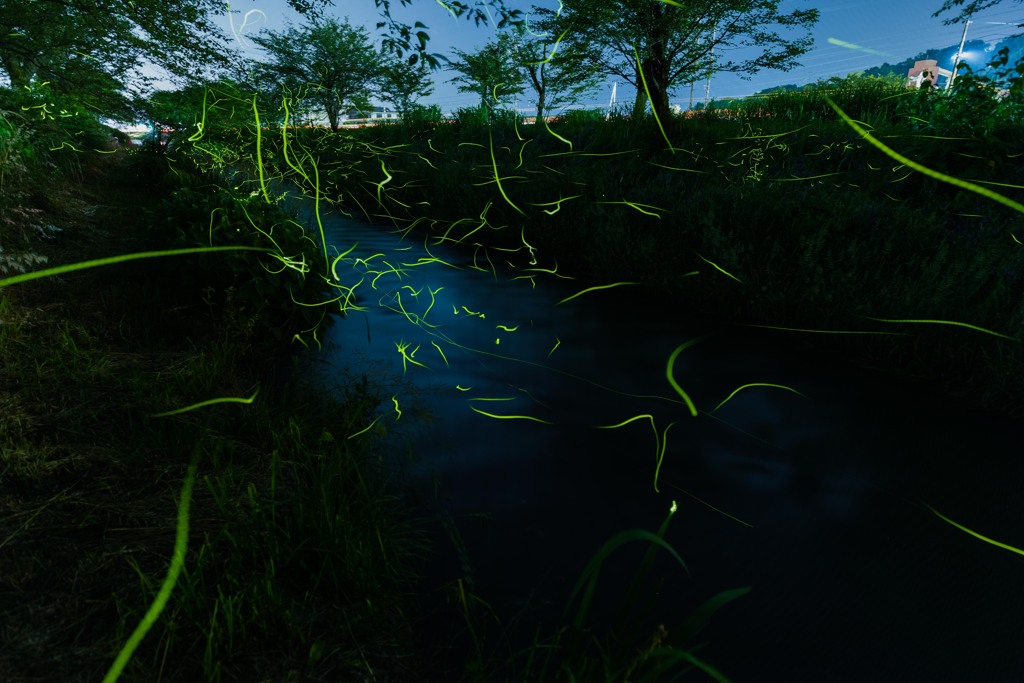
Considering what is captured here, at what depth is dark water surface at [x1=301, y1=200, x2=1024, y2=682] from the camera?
7.55 ft

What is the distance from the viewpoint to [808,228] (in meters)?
5.66

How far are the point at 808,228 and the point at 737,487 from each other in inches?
148

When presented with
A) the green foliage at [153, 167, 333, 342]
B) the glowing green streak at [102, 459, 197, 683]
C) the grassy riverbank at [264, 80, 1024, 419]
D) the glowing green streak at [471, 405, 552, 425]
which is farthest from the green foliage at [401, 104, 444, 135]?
the glowing green streak at [102, 459, 197, 683]

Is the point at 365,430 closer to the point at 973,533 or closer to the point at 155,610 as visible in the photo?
the point at 155,610

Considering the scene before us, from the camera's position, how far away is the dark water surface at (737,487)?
2303mm

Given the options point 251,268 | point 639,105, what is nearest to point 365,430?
point 251,268

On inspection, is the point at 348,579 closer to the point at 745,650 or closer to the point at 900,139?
the point at 745,650

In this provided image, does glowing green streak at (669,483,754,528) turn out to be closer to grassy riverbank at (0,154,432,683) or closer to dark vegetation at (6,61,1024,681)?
dark vegetation at (6,61,1024,681)

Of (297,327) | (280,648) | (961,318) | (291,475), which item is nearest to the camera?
(280,648)

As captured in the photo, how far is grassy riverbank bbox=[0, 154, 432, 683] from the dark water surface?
538 mm

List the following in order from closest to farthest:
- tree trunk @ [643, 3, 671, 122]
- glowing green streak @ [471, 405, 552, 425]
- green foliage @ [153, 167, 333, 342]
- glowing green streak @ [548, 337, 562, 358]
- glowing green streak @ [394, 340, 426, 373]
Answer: glowing green streak @ [471, 405, 552, 425] < green foliage @ [153, 167, 333, 342] < glowing green streak @ [394, 340, 426, 373] < glowing green streak @ [548, 337, 562, 358] < tree trunk @ [643, 3, 671, 122]

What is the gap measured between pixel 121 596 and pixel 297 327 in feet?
10.5

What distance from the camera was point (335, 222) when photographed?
12.2 meters

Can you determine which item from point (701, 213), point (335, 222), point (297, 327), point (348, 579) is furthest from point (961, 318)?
point (335, 222)
